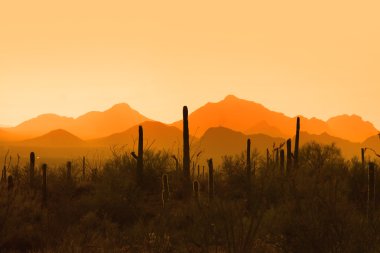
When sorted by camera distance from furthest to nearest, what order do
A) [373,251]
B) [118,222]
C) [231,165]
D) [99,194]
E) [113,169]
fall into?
[231,165] < [113,169] < [99,194] < [118,222] < [373,251]

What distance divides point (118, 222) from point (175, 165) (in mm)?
7450

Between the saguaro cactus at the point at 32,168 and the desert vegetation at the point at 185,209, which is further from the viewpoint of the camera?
the saguaro cactus at the point at 32,168

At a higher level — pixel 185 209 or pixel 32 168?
pixel 32 168

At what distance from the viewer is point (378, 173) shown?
26.8 metres

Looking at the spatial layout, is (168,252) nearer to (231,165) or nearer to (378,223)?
(378,223)

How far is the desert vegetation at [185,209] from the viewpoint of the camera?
11.4 m

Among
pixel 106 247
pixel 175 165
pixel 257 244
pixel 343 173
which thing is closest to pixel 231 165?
pixel 175 165

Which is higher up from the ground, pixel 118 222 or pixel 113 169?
pixel 113 169

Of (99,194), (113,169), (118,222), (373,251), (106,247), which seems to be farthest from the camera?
(113,169)

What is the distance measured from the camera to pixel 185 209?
2050 centimetres

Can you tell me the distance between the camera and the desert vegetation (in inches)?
450

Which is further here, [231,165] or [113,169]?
[231,165]

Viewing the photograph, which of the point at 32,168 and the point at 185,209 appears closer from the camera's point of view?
the point at 185,209

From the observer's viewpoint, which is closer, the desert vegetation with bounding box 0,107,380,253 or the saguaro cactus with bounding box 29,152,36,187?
the desert vegetation with bounding box 0,107,380,253
